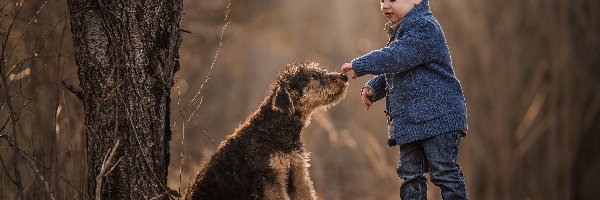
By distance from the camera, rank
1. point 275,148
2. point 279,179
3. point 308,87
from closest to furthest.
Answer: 1. point 279,179
2. point 275,148
3. point 308,87

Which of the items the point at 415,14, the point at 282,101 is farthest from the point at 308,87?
the point at 415,14

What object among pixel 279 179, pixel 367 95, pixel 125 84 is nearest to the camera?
pixel 125 84

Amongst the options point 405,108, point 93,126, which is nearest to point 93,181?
point 93,126

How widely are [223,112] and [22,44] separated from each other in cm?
808

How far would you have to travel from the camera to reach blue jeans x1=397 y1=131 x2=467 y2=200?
4.35 m

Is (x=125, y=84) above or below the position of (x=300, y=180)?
above

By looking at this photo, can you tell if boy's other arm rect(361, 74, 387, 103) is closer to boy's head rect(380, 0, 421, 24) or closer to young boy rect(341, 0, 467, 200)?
young boy rect(341, 0, 467, 200)

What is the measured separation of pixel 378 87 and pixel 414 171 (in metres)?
0.60

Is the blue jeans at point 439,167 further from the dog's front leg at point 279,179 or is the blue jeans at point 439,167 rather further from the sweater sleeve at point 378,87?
the dog's front leg at point 279,179

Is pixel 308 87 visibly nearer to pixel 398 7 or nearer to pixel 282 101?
pixel 282 101

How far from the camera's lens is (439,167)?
4.34 m

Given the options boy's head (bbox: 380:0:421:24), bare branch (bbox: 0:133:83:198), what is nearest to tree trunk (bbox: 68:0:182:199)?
bare branch (bbox: 0:133:83:198)

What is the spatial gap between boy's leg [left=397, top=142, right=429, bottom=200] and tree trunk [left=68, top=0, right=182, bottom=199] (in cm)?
137

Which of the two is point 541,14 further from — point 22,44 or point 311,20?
point 311,20
